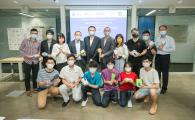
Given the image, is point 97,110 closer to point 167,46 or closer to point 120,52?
point 120,52

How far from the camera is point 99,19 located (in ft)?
17.7

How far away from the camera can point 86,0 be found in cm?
488

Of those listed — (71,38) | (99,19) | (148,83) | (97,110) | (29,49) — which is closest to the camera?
(97,110)

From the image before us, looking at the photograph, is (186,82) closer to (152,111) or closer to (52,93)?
(152,111)

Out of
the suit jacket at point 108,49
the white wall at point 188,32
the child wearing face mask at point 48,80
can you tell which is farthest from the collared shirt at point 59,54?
the white wall at point 188,32

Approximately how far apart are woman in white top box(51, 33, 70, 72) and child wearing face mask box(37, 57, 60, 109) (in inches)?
13.3

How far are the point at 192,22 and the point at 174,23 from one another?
0.58m

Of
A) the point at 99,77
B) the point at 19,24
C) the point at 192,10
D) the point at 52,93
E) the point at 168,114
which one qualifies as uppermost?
the point at 192,10

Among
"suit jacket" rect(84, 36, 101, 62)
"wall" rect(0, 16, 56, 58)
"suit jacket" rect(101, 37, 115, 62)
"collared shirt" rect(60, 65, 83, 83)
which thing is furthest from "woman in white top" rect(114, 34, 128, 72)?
"wall" rect(0, 16, 56, 58)

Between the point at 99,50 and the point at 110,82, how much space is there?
825 mm

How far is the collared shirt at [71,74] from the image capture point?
3752 mm

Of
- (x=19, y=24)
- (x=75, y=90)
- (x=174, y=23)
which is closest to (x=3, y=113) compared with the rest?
(x=75, y=90)

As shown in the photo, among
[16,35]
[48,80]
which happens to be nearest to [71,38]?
[16,35]

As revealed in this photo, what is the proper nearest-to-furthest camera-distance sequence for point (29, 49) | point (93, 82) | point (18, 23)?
point (93, 82)
point (29, 49)
point (18, 23)
